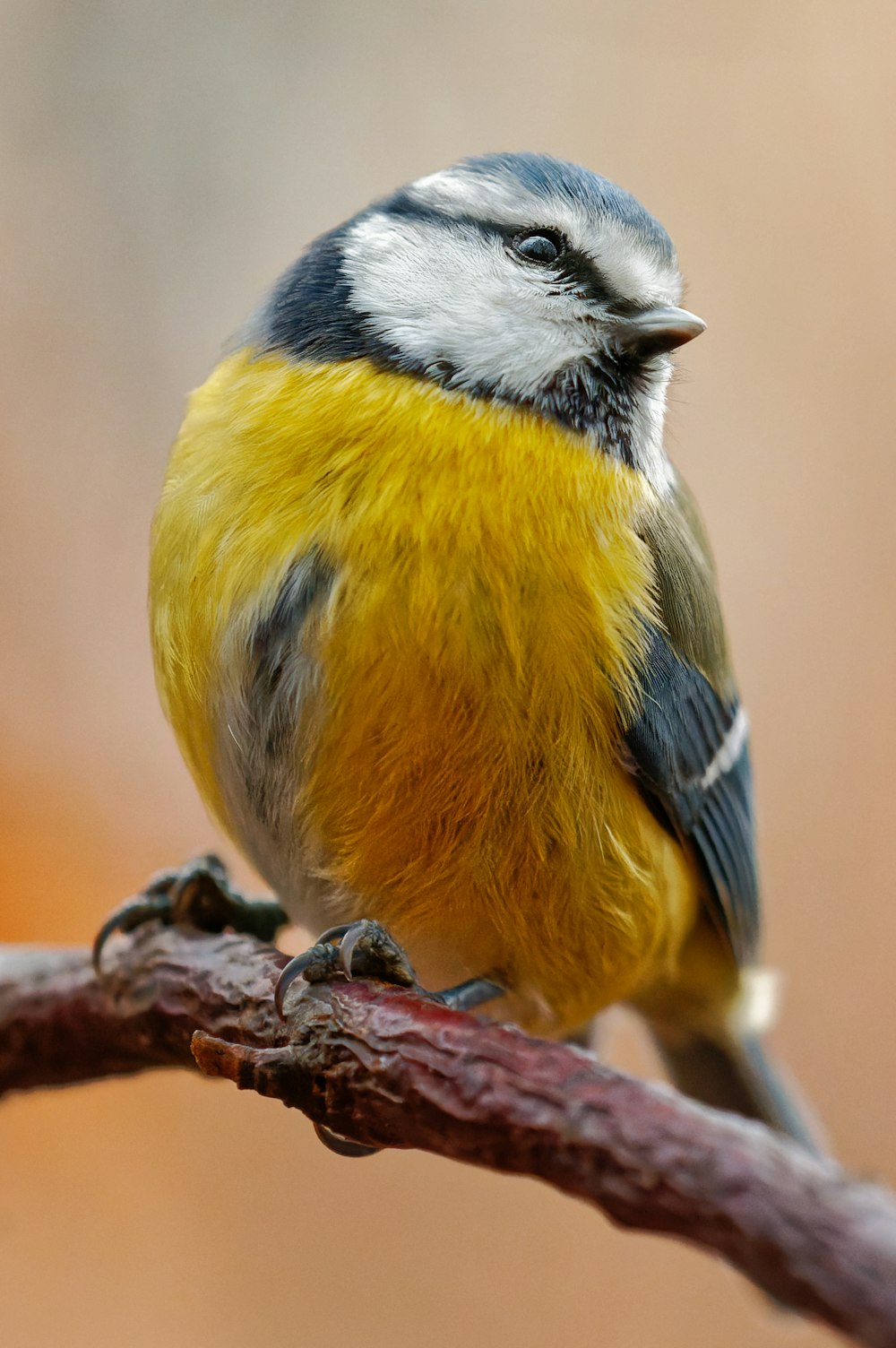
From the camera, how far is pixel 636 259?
41.7 inches

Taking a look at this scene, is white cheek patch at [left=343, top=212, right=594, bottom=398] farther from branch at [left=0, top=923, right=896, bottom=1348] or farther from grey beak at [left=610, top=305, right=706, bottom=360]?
branch at [left=0, top=923, right=896, bottom=1348]

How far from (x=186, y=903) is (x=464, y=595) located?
47 cm

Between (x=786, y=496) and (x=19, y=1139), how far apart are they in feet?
5.49

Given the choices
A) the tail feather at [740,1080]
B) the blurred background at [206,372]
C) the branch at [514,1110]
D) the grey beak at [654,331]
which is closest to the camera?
the branch at [514,1110]

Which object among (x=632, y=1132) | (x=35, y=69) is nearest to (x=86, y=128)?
(x=35, y=69)

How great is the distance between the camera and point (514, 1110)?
707mm

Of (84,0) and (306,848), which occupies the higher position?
(84,0)

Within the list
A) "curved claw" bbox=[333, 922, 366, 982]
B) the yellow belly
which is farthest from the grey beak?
"curved claw" bbox=[333, 922, 366, 982]

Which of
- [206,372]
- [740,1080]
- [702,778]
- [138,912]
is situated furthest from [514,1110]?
[206,372]

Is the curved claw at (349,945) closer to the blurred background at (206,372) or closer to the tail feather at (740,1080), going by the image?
the tail feather at (740,1080)

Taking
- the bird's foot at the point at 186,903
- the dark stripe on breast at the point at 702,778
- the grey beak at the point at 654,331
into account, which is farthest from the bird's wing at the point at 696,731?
the bird's foot at the point at 186,903

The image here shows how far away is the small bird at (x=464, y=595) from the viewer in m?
0.91

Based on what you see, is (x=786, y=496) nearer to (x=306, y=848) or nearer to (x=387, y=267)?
(x=387, y=267)

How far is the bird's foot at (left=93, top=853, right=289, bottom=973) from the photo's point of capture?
1.17 meters
